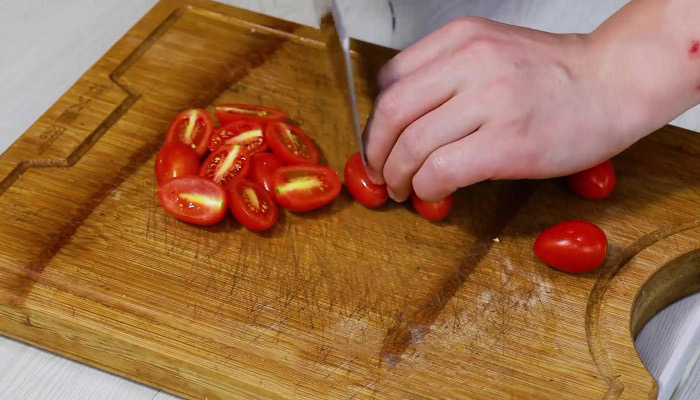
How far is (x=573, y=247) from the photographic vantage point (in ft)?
4.74

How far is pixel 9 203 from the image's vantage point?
162cm

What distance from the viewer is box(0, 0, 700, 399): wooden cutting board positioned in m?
→ 1.37

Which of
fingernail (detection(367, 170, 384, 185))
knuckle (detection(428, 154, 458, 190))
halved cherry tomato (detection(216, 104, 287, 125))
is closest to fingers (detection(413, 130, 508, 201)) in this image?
knuckle (detection(428, 154, 458, 190))

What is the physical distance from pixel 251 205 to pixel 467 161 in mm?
390

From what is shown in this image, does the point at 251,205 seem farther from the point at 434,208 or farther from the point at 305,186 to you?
the point at 434,208

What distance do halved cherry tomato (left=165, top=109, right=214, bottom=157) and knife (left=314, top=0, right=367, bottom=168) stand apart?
0.28 metres

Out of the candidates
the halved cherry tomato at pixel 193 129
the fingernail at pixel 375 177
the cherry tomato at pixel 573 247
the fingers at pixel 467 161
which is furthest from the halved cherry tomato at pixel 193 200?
the cherry tomato at pixel 573 247

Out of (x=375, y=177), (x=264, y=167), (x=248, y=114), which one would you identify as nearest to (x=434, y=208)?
(x=375, y=177)

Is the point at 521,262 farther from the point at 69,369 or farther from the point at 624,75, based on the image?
the point at 69,369

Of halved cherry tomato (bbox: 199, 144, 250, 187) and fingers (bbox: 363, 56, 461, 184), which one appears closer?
fingers (bbox: 363, 56, 461, 184)

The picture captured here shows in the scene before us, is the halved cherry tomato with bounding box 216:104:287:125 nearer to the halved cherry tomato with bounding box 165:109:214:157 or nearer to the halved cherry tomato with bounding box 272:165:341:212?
the halved cherry tomato with bounding box 165:109:214:157

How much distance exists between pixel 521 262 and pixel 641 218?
9.6 inches

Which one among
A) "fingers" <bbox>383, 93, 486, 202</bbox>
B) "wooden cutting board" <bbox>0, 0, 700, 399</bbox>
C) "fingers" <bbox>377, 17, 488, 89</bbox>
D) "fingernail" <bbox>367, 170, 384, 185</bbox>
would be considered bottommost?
"wooden cutting board" <bbox>0, 0, 700, 399</bbox>

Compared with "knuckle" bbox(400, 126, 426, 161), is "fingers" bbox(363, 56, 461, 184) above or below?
above
